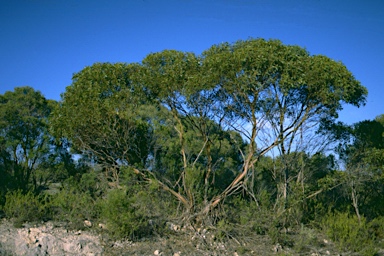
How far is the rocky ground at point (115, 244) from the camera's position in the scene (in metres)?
11.8

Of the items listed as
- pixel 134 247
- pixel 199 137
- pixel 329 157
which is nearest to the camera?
pixel 134 247

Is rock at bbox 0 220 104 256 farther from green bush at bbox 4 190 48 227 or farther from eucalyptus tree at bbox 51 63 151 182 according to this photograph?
eucalyptus tree at bbox 51 63 151 182

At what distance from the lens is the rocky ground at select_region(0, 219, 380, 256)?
1184 cm

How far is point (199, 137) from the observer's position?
1811cm

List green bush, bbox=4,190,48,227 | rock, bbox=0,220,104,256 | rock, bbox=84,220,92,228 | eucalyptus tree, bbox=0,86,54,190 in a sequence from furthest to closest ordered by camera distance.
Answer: eucalyptus tree, bbox=0,86,54,190, rock, bbox=84,220,92,228, green bush, bbox=4,190,48,227, rock, bbox=0,220,104,256

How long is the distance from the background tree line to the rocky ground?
1.37ft

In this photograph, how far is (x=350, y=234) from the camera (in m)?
13.3

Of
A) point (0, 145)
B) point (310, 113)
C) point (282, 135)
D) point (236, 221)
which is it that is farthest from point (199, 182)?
point (0, 145)

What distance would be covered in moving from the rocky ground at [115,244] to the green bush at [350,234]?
1.72ft

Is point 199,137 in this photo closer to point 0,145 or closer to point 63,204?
point 63,204

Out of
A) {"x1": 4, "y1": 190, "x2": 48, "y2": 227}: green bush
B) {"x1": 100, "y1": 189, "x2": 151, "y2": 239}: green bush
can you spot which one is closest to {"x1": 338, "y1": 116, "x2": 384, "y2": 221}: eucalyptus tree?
{"x1": 100, "y1": 189, "x2": 151, "y2": 239}: green bush

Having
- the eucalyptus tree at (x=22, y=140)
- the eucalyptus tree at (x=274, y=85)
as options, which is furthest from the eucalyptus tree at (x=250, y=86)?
the eucalyptus tree at (x=22, y=140)

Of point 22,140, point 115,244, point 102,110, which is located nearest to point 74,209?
point 115,244

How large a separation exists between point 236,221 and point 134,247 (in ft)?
12.7
